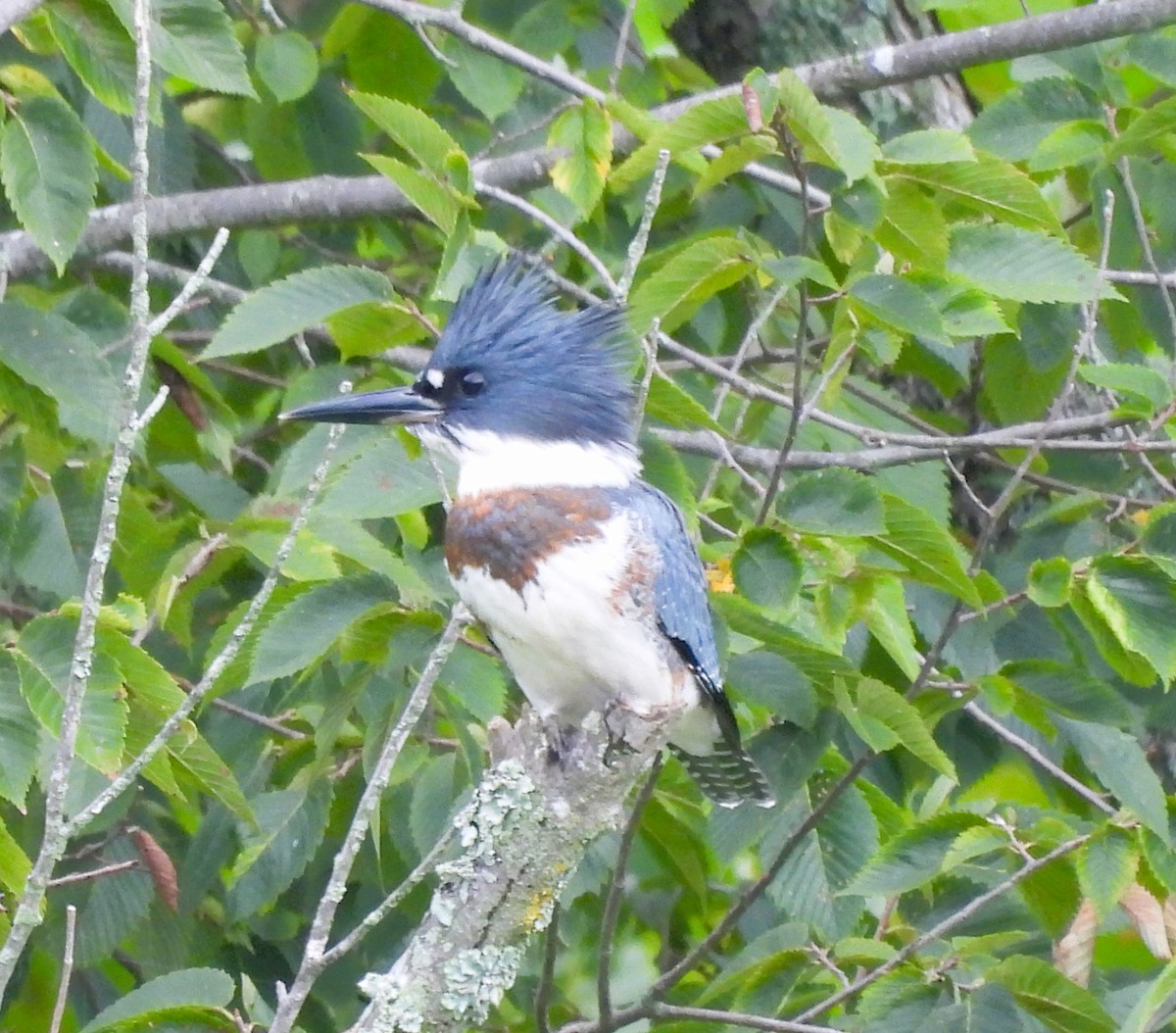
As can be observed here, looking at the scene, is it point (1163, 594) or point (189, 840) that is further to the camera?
point (189, 840)

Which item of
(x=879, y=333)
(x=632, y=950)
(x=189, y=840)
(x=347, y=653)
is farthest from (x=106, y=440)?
(x=632, y=950)

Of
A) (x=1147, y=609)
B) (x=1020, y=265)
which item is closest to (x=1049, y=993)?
(x=1147, y=609)

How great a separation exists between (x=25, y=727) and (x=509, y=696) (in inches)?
53.2

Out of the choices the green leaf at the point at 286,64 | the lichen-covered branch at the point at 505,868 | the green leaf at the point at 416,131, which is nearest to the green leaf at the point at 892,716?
the lichen-covered branch at the point at 505,868

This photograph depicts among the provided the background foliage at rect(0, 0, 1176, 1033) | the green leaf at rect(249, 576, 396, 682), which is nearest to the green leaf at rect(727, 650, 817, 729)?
the background foliage at rect(0, 0, 1176, 1033)

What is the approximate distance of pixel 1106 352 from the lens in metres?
3.76

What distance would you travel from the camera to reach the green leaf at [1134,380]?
2686mm

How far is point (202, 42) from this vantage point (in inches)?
112

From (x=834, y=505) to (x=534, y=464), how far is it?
0.70m

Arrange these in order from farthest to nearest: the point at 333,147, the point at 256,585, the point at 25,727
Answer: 1. the point at 333,147
2. the point at 256,585
3. the point at 25,727

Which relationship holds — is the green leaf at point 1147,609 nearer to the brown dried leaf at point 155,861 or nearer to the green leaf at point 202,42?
the brown dried leaf at point 155,861

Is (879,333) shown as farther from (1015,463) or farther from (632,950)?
(632,950)

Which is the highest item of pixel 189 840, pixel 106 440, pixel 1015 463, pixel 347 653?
pixel 106 440

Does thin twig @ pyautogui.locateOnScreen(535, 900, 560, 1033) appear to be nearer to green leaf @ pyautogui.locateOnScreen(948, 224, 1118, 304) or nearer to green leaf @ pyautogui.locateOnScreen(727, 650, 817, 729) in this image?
green leaf @ pyautogui.locateOnScreen(727, 650, 817, 729)
